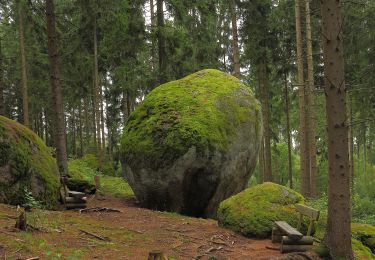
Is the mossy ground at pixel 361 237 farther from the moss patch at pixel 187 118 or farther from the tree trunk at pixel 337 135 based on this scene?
the moss patch at pixel 187 118

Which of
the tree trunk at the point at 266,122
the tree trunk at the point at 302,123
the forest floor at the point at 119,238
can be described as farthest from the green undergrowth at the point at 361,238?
the tree trunk at the point at 266,122

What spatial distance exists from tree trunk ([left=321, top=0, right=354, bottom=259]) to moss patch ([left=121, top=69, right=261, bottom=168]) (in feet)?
15.5

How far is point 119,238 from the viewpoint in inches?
290

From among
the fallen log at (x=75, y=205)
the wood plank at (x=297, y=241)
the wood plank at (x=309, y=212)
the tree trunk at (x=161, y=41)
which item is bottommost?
the wood plank at (x=297, y=241)

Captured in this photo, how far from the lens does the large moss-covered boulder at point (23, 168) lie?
896cm

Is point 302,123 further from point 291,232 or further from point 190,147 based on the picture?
point 291,232

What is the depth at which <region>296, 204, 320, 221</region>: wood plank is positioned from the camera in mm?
7676

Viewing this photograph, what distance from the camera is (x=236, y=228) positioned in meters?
8.99

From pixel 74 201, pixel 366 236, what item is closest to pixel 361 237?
pixel 366 236

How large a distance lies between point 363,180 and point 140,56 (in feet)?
66.1

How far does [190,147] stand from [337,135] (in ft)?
16.2

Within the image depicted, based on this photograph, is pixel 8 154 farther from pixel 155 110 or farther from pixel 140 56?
pixel 140 56

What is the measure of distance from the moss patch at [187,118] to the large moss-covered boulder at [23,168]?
2724mm

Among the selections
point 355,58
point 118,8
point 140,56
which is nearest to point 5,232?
point 118,8
